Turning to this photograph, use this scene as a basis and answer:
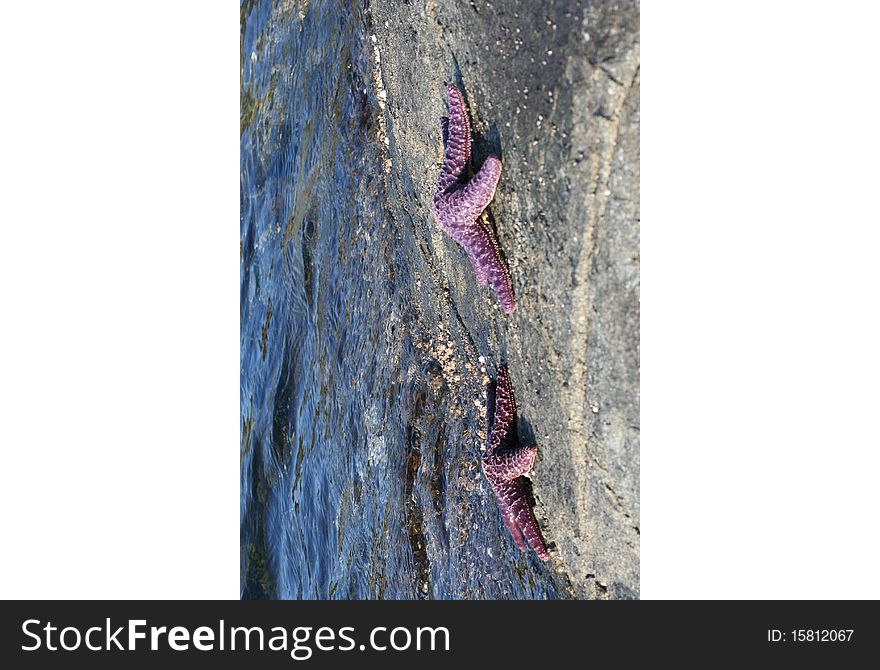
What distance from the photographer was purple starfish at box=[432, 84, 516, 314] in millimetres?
4586

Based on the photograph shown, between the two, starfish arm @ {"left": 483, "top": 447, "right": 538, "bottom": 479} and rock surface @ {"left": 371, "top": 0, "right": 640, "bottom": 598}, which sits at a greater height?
rock surface @ {"left": 371, "top": 0, "right": 640, "bottom": 598}

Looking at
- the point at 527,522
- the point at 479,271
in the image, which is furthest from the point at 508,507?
the point at 479,271

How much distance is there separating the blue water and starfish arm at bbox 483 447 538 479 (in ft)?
1.33

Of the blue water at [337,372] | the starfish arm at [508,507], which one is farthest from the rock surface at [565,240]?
the blue water at [337,372]

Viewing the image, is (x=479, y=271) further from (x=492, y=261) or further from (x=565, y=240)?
(x=565, y=240)

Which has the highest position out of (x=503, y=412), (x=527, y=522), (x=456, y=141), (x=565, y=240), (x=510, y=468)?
(x=456, y=141)

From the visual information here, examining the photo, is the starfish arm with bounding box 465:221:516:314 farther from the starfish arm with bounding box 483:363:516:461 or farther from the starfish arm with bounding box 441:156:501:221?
the starfish arm with bounding box 483:363:516:461

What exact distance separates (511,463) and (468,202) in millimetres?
1540

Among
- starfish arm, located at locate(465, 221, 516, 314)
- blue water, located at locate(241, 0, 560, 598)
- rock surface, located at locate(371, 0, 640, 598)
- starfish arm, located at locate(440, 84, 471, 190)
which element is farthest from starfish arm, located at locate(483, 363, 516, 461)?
starfish arm, located at locate(440, 84, 471, 190)

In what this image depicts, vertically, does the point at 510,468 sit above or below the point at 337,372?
below

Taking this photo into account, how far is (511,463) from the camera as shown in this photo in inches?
189

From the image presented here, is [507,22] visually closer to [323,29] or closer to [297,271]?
[323,29]

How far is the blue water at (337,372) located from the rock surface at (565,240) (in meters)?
0.64
